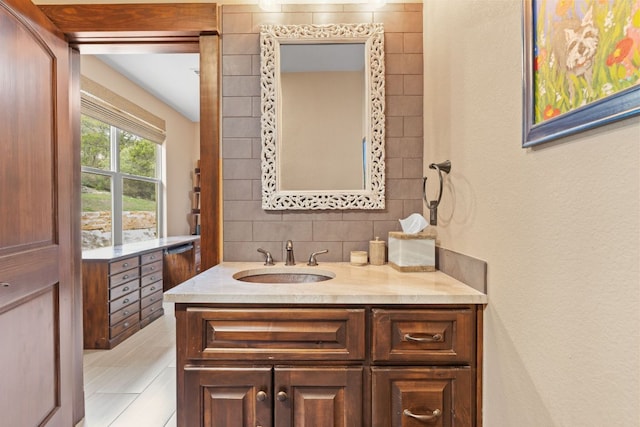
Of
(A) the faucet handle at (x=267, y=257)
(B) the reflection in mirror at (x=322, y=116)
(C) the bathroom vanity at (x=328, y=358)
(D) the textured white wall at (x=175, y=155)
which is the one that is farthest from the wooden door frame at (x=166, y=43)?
(D) the textured white wall at (x=175, y=155)

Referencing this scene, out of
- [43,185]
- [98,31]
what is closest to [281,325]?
[43,185]

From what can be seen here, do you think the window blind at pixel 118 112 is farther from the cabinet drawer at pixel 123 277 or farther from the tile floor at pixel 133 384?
the tile floor at pixel 133 384

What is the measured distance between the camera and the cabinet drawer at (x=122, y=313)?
2953 millimetres

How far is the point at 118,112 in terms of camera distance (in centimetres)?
366

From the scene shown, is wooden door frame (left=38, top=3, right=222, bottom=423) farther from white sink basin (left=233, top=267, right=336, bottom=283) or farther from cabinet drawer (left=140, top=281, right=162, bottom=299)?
cabinet drawer (left=140, top=281, right=162, bottom=299)

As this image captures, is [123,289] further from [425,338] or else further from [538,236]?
[538,236]

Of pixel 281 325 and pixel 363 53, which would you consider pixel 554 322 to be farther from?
pixel 363 53

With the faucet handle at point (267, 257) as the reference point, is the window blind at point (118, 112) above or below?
above

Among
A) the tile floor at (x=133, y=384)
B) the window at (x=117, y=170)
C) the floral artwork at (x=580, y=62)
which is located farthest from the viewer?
the window at (x=117, y=170)

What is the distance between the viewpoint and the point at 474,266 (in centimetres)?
124

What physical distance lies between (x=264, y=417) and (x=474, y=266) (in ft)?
3.07

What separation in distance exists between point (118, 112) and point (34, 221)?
8.72 feet

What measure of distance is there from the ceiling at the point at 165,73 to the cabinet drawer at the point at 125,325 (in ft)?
8.39

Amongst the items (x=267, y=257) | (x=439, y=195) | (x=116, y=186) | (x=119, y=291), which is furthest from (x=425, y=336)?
(x=116, y=186)
